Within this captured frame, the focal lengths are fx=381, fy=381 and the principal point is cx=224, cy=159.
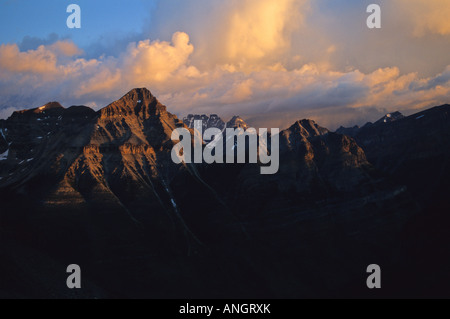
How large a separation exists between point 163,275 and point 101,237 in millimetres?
29809

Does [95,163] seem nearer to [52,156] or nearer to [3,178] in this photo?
[52,156]

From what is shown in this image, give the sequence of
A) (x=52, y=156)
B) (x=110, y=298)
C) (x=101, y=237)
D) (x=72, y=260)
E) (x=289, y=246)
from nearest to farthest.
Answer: (x=110, y=298) → (x=72, y=260) → (x=101, y=237) → (x=289, y=246) → (x=52, y=156)

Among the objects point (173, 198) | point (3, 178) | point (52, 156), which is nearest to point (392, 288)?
point (173, 198)

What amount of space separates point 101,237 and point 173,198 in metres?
47.5

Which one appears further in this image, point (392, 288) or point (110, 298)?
point (392, 288)

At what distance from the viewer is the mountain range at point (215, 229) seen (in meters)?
142

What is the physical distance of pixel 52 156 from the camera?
618 ft

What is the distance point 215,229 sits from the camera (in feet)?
575

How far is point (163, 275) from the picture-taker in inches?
5699

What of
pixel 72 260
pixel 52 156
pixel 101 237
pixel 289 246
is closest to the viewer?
pixel 72 260

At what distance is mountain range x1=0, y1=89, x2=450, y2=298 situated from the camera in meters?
142

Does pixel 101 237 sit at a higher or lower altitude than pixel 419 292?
higher
